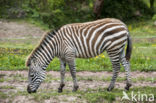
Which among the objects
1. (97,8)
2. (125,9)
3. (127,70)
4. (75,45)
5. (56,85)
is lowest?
(56,85)

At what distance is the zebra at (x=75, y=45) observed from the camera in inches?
277

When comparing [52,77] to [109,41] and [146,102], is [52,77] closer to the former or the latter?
[109,41]

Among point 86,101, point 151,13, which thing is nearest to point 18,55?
point 86,101

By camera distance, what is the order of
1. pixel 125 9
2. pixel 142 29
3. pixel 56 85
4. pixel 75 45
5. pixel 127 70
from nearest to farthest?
pixel 75 45, pixel 127 70, pixel 56 85, pixel 142 29, pixel 125 9

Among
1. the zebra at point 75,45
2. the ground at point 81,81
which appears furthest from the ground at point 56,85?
the zebra at point 75,45

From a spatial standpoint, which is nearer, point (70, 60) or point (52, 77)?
point (70, 60)

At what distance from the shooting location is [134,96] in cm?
645

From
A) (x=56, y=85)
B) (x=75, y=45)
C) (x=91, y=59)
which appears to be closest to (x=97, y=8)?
(x=91, y=59)

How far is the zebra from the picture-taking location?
7039 millimetres

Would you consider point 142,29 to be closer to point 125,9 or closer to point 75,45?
point 125,9

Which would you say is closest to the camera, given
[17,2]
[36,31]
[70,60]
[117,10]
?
[70,60]

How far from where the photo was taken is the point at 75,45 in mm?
7215

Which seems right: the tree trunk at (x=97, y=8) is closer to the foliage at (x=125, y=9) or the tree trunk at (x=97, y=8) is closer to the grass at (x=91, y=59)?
the foliage at (x=125, y=9)

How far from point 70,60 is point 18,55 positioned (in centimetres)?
553
